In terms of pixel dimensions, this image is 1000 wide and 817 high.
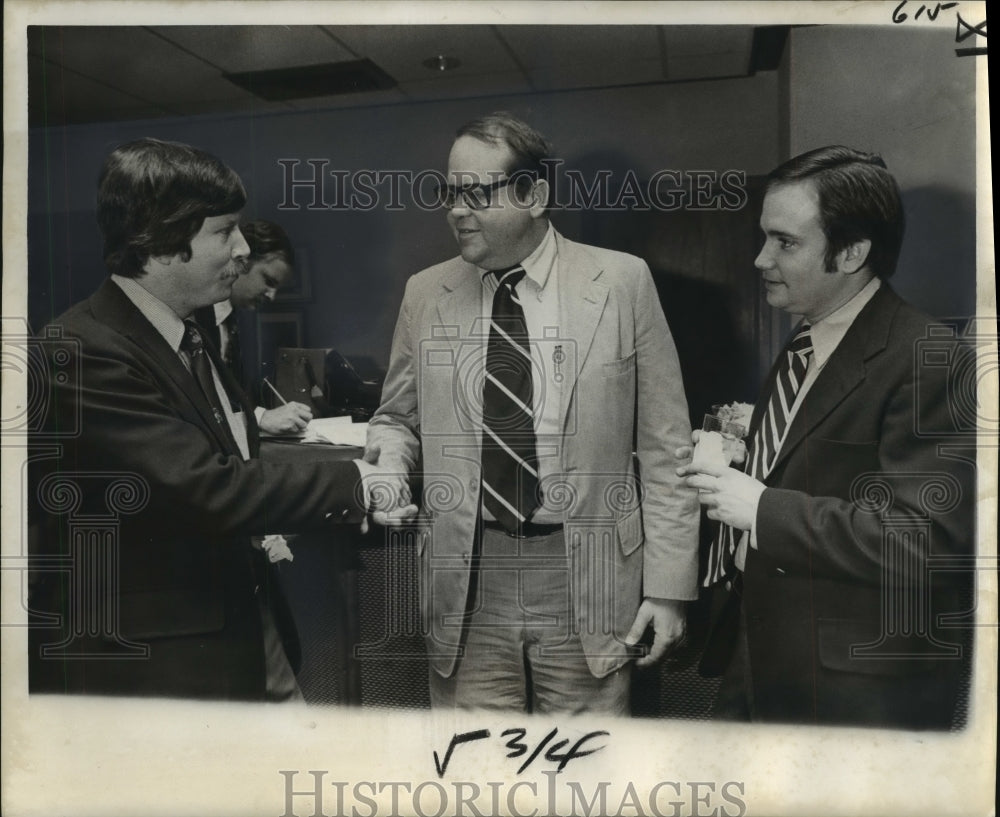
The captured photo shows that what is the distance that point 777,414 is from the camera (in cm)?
273

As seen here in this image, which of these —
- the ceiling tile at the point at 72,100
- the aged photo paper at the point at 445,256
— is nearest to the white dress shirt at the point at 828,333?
the aged photo paper at the point at 445,256

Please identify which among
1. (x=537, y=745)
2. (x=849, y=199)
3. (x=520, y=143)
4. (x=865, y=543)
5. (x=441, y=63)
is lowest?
(x=537, y=745)

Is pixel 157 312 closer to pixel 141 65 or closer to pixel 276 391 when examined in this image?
pixel 276 391

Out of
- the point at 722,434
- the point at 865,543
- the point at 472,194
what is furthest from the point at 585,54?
the point at 865,543

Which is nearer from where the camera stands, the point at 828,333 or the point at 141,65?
the point at 828,333

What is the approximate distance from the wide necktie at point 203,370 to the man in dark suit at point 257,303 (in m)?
0.04

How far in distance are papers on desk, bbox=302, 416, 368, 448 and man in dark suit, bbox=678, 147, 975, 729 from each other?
3.52ft

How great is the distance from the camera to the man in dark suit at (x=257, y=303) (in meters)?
2.77

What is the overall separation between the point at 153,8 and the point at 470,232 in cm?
129

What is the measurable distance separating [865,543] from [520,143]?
5.53 feet

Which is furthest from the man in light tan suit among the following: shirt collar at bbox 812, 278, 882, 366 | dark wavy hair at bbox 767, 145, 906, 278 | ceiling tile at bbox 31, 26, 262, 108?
ceiling tile at bbox 31, 26, 262, 108

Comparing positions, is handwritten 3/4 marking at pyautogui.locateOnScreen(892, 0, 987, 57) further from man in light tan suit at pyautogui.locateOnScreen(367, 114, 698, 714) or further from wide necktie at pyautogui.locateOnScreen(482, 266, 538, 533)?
wide necktie at pyautogui.locateOnScreen(482, 266, 538, 533)

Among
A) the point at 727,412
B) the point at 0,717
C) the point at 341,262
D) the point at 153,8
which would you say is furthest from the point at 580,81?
the point at 0,717

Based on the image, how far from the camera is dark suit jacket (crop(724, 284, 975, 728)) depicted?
2.71 meters
